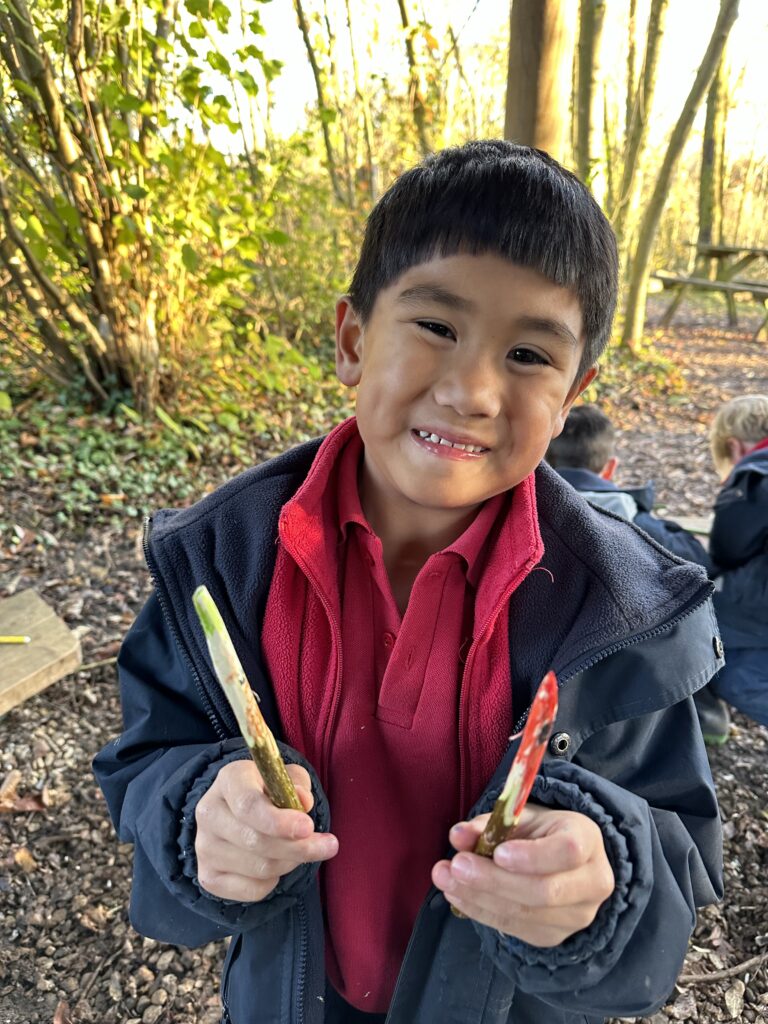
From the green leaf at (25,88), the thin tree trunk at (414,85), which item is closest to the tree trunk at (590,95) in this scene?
the thin tree trunk at (414,85)

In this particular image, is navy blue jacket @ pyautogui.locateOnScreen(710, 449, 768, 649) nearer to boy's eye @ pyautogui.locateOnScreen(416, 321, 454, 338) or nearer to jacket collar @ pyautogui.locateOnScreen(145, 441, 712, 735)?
jacket collar @ pyautogui.locateOnScreen(145, 441, 712, 735)

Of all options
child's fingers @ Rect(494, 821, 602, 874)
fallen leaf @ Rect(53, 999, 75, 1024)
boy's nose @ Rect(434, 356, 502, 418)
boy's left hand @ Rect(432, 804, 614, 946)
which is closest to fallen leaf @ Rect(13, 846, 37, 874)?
fallen leaf @ Rect(53, 999, 75, 1024)

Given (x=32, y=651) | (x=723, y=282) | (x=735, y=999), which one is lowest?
(x=735, y=999)

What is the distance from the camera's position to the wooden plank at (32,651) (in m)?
2.75

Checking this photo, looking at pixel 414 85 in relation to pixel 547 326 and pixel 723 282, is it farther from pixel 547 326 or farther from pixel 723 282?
pixel 723 282

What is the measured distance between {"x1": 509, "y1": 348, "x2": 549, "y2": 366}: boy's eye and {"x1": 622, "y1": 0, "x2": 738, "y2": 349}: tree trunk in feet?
26.6

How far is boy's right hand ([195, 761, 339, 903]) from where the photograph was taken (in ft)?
2.86

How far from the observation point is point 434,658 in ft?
4.00

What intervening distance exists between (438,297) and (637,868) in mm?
949

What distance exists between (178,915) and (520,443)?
1.11 metres

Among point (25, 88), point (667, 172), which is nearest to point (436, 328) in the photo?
point (25, 88)

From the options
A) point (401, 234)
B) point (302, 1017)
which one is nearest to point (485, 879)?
point (302, 1017)

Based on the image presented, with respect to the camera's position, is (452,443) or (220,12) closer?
(452,443)

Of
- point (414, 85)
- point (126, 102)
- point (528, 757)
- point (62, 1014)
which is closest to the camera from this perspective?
point (528, 757)
